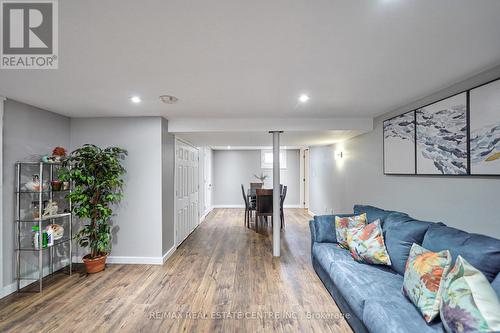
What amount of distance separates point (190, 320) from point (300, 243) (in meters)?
2.70

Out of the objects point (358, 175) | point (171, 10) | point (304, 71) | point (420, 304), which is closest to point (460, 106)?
point (304, 71)

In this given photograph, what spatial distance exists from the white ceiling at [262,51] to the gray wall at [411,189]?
2.38 feet

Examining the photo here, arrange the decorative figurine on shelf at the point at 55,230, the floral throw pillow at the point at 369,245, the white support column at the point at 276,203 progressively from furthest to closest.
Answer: the white support column at the point at 276,203 → the decorative figurine on shelf at the point at 55,230 → the floral throw pillow at the point at 369,245

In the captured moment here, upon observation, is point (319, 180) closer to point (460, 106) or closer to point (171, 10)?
point (460, 106)

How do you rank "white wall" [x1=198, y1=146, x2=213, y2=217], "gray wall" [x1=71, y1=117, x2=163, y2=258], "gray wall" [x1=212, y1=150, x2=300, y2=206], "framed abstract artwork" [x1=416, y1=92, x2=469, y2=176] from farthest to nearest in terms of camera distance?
"gray wall" [x1=212, y1=150, x2=300, y2=206], "white wall" [x1=198, y1=146, x2=213, y2=217], "gray wall" [x1=71, y1=117, x2=163, y2=258], "framed abstract artwork" [x1=416, y1=92, x2=469, y2=176]

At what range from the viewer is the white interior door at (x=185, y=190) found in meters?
4.14

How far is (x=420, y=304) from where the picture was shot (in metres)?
1.50

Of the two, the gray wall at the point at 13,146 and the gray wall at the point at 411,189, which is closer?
the gray wall at the point at 411,189

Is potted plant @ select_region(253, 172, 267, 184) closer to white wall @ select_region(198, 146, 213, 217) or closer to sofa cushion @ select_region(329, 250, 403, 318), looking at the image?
white wall @ select_region(198, 146, 213, 217)

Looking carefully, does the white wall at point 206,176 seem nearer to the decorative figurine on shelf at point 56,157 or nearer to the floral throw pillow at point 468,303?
the decorative figurine on shelf at point 56,157

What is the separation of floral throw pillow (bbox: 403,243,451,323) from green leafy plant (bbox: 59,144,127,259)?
342cm

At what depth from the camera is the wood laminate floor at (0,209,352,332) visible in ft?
6.70

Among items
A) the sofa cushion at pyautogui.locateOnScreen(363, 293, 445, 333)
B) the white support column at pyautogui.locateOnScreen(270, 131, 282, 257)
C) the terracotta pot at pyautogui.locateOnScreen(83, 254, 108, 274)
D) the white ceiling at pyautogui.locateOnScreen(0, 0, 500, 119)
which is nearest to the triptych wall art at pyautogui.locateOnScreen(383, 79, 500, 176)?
the white ceiling at pyautogui.locateOnScreen(0, 0, 500, 119)

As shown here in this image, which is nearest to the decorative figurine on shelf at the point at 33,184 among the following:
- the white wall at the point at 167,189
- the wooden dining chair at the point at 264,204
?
the white wall at the point at 167,189
